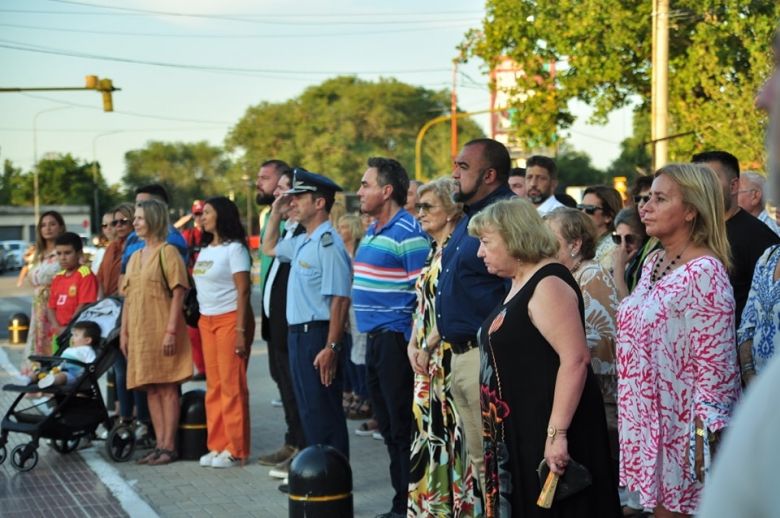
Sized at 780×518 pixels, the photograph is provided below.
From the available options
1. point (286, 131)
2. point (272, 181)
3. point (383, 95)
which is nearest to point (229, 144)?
point (286, 131)

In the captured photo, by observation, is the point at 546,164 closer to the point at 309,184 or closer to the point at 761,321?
the point at 309,184

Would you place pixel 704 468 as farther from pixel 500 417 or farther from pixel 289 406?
pixel 289 406

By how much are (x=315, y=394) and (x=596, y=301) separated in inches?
91.7

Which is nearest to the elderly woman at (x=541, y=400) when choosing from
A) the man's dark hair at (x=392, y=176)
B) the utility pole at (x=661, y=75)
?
the man's dark hair at (x=392, y=176)

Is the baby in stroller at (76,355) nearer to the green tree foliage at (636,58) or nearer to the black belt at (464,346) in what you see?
the black belt at (464,346)

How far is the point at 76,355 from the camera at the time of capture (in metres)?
9.36

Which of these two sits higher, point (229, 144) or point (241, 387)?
point (229, 144)

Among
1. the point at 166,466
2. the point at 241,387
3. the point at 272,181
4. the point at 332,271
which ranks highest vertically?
the point at 272,181

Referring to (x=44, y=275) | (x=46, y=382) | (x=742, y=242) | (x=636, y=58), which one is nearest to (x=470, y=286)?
(x=742, y=242)

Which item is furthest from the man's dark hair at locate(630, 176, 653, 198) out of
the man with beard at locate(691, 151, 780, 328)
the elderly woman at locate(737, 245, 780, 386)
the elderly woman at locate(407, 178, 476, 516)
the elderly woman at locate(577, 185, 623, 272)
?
the elderly woman at locate(737, 245, 780, 386)

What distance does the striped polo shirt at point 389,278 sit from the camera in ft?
23.7

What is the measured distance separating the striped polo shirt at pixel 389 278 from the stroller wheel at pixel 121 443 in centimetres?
320

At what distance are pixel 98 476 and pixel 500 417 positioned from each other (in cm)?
496

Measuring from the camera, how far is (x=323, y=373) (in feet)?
25.1
